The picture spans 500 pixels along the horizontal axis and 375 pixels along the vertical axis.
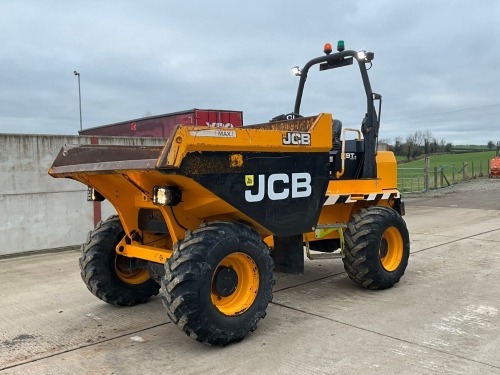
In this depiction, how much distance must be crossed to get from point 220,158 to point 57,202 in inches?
230

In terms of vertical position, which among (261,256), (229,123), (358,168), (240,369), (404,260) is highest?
(229,123)

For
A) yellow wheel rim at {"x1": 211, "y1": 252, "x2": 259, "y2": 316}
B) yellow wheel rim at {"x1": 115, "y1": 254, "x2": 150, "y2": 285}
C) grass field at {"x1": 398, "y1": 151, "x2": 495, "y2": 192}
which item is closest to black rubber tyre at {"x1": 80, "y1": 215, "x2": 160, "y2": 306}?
yellow wheel rim at {"x1": 115, "y1": 254, "x2": 150, "y2": 285}

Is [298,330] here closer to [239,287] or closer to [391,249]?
[239,287]

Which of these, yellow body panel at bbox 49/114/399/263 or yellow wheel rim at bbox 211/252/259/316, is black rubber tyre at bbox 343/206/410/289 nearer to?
yellow body panel at bbox 49/114/399/263

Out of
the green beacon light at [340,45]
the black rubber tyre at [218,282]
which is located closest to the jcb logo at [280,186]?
the black rubber tyre at [218,282]

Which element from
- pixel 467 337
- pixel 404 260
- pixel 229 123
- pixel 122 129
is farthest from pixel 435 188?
pixel 467 337

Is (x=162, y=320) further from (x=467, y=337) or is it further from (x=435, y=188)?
(x=435, y=188)

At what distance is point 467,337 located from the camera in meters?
4.12

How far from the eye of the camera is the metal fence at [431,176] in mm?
20734

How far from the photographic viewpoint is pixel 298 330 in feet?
14.3

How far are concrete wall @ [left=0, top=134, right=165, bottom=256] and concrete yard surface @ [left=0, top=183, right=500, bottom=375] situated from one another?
5.21 ft

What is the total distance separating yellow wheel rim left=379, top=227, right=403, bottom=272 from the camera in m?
5.73

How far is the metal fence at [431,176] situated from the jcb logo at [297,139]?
1693cm

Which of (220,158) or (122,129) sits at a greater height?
(122,129)
